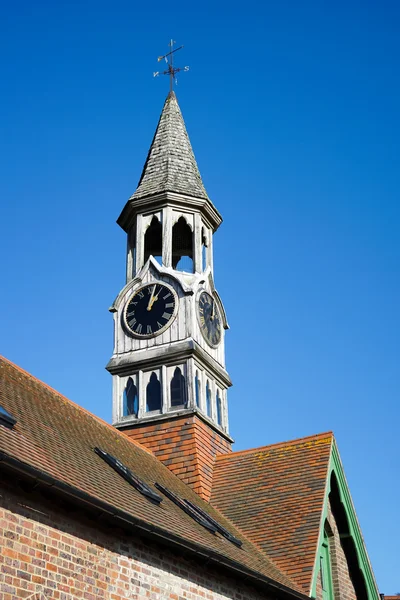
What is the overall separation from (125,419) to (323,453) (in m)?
5.60

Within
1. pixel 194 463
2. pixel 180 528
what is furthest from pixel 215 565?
pixel 194 463

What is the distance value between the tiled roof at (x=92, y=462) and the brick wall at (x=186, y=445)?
1.51ft

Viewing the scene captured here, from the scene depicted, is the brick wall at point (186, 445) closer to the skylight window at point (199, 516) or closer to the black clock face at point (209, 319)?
the black clock face at point (209, 319)

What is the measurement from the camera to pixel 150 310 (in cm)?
2539

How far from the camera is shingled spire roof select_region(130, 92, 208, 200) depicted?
27.5 metres

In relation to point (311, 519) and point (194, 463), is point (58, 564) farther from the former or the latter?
point (194, 463)

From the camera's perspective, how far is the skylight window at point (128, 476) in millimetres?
16172

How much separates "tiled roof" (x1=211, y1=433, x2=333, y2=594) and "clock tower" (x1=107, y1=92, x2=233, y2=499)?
760 millimetres

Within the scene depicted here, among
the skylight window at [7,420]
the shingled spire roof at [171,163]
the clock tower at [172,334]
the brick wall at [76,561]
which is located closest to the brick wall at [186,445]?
the clock tower at [172,334]

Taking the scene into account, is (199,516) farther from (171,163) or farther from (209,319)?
(171,163)

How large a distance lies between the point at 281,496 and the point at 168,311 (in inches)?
256

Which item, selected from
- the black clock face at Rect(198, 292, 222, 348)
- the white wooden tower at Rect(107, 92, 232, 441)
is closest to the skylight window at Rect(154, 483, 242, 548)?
the white wooden tower at Rect(107, 92, 232, 441)

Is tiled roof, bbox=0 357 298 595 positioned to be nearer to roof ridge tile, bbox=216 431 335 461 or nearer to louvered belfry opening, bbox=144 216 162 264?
roof ridge tile, bbox=216 431 335 461

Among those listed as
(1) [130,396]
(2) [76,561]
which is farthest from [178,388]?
(2) [76,561]
